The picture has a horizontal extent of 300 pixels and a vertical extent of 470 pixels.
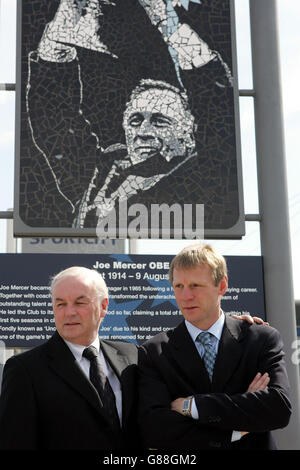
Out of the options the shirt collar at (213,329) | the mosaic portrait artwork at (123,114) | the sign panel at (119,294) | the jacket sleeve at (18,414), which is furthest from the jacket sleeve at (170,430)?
Answer: the mosaic portrait artwork at (123,114)

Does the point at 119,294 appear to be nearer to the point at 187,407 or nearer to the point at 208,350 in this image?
the point at 208,350

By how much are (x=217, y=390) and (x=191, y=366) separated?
0.16 metres

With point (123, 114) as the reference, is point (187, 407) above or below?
below

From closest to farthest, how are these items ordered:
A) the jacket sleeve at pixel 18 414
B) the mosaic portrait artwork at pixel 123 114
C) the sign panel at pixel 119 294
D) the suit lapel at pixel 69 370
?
the jacket sleeve at pixel 18 414
the suit lapel at pixel 69 370
the sign panel at pixel 119 294
the mosaic portrait artwork at pixel 123 114

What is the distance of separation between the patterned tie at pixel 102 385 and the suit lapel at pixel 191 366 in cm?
34

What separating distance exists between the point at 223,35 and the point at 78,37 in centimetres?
139

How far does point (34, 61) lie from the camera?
6.46 m

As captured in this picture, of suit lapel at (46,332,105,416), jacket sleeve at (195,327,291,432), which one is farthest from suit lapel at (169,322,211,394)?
suit lapel at (46,332,105,416)

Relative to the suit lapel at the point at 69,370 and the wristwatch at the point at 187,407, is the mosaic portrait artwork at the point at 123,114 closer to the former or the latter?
the suit lapel at the point at 69,370

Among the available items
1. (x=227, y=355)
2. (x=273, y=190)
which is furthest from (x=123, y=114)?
(x=227, y=355)

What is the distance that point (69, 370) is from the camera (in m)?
3.15

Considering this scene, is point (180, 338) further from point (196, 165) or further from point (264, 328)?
point (196, 165)

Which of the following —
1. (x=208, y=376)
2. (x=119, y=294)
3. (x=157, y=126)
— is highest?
(x=157, y=126)

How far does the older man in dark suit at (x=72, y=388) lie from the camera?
302cm
